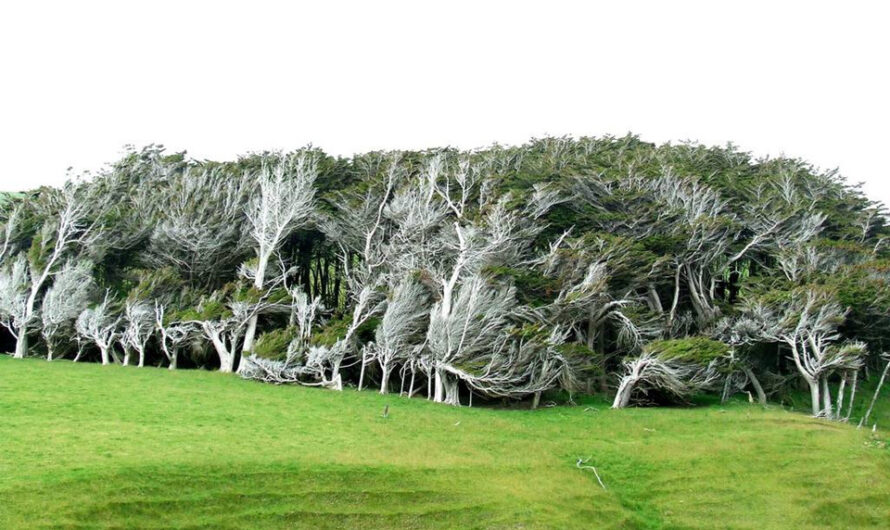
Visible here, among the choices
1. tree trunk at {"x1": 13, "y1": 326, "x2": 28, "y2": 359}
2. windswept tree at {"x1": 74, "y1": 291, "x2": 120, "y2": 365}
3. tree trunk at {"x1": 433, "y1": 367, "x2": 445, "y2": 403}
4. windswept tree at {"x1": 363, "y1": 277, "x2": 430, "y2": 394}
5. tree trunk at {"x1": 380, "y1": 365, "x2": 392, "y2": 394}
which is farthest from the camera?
tree trunk at {"x1": 13, "y1": 326, "x2": 28, "y2": 359}

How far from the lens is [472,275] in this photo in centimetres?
3681

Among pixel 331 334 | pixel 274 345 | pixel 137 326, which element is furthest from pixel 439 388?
pixel 137 326

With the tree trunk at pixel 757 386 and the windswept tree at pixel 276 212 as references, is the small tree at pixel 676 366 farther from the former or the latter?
the windswept tree at pixel 276 212

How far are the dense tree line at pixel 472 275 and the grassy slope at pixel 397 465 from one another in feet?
15.1

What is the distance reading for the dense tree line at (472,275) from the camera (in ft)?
113

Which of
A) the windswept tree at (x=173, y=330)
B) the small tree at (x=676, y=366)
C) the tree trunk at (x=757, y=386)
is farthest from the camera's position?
the windswept tree at (x=173, y=330)

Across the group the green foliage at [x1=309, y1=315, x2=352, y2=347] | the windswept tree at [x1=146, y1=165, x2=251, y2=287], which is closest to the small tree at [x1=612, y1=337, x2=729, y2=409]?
the green foliage at [x1=309, y1=315, x2=352, y2=347]

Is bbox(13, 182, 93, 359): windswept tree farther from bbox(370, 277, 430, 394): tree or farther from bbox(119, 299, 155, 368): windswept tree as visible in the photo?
bbox(370, 277, 430, 394): tree

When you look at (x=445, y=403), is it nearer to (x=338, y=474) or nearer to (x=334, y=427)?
(x=334, y=427)

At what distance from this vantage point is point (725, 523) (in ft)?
67.2

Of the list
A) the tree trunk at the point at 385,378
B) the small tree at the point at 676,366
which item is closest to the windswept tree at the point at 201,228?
the tree trunk at the point at 385,378

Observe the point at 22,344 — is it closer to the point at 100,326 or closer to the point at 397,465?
the point at 100,326

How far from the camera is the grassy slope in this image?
17469mm

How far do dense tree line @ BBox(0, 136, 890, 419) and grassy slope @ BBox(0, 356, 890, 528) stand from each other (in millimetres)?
4590
